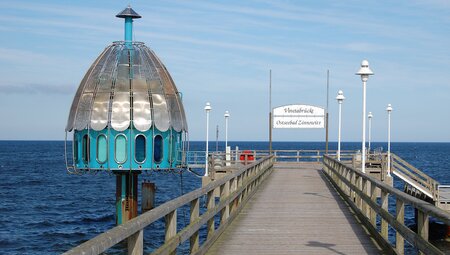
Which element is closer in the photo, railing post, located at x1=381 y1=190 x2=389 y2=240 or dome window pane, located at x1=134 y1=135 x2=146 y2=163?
railing post, located at x1=381 y1=190 x2=389 y2=240

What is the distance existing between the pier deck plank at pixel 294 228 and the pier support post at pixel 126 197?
5199 millimetres

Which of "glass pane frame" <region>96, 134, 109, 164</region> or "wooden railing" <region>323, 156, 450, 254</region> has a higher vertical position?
"glass pane frame" <region>96, 134, 109, 164</region>

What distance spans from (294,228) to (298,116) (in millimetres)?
29565

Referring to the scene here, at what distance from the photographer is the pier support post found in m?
24.9

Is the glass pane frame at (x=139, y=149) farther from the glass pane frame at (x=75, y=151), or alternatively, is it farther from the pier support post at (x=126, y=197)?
the glass pane frame at (x=75, y=151)

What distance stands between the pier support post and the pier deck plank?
5199mm

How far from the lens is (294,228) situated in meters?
14.1

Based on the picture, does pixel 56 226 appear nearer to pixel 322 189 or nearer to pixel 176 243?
pixel 322 189

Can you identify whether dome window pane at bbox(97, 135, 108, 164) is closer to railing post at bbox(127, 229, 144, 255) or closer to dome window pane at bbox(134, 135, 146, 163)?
dome window pane at bbox(134, 135, 146, 163)

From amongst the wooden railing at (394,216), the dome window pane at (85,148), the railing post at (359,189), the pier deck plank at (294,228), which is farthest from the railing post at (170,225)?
the dome window pane at (85,148)

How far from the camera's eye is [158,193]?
5856 cm

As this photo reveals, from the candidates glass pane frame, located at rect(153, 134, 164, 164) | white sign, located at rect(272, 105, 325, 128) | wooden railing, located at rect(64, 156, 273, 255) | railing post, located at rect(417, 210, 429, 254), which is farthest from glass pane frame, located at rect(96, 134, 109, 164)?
white sign, located at rect(272, 105, 325, 128)

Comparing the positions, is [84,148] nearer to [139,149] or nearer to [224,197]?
[139,149]

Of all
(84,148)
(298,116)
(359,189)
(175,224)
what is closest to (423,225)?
(175,224)
